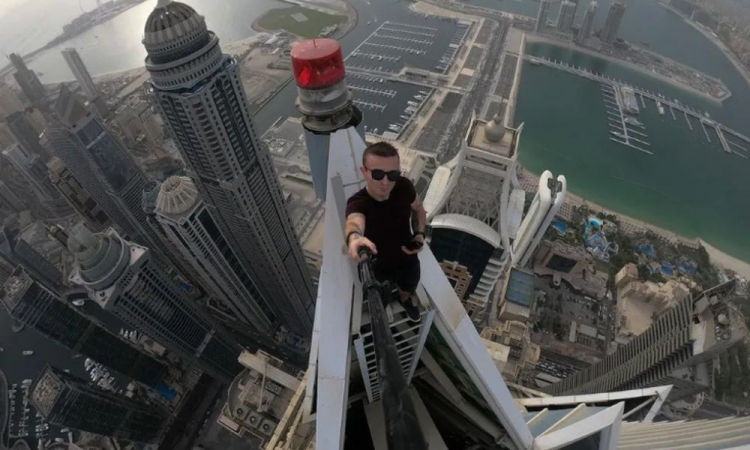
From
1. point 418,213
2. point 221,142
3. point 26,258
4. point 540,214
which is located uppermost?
point 418,213

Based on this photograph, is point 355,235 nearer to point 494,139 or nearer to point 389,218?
point 389,218

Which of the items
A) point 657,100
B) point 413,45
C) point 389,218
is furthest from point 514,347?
point 413,45

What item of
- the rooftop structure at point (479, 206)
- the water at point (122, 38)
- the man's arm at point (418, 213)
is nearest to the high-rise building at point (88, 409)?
the rooftop structure at point (479, 206)

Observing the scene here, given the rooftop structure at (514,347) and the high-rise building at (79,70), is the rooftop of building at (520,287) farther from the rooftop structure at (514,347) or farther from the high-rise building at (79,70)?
the high-rise building at (79,70)

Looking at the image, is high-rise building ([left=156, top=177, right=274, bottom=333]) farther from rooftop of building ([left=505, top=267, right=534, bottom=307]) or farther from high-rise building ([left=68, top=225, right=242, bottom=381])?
rooftop of building ([left=505, top=267, right=534, bottom=307])

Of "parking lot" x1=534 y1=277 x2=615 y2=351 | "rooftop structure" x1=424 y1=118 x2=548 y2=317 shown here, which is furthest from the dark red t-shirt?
"parking lot" x1=534 y1=277 x2=615 y2=351

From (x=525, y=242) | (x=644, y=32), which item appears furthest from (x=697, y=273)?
(x=644, y=32)

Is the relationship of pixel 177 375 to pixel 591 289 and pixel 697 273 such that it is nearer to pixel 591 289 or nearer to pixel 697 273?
pixel 591 289
